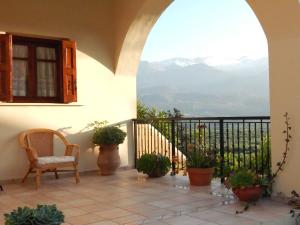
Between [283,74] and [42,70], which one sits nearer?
[283,74]

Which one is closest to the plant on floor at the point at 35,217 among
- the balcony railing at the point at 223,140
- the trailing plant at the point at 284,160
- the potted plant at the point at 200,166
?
the trailing plant at the point at 284,160

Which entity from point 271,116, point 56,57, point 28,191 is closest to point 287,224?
point 271,116

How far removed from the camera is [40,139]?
18.7 ft

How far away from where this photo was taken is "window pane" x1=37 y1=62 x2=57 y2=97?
5.99m

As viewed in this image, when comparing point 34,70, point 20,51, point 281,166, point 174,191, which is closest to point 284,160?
point 281,166

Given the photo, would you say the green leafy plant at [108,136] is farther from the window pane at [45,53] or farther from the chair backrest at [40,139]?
the window pane at [45,53]

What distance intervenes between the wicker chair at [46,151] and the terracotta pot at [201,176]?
166 centimetres

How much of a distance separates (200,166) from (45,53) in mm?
3086

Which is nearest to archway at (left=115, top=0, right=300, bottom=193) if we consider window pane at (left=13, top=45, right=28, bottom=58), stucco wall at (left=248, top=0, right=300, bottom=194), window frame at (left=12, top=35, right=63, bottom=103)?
stucco wall at (left=248, top=0, right=300, bottom=194)

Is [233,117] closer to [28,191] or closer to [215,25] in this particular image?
[28,191]

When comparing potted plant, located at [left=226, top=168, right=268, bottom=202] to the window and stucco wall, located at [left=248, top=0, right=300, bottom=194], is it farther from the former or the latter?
the window

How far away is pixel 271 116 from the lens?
13.4ft

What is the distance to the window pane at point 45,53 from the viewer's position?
6.00m

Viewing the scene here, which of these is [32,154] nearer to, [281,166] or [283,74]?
[281,166]
